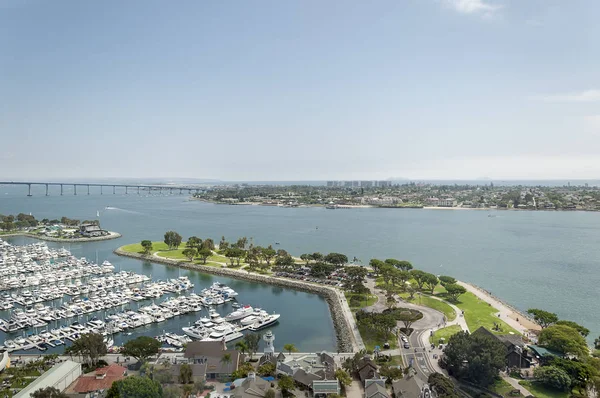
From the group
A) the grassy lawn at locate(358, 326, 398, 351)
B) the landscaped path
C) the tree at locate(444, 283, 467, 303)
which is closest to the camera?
the grassy lawn at locate(358, 326, 398, 351)

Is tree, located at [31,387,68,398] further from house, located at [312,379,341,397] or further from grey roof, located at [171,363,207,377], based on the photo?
house, located at [312,379,341,397]

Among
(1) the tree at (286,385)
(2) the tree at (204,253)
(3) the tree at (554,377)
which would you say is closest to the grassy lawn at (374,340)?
(1) the tree at (286,385)

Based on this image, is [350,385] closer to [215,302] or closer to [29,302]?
[215,302]

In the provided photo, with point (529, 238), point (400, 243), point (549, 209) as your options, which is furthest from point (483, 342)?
point (549, 209)

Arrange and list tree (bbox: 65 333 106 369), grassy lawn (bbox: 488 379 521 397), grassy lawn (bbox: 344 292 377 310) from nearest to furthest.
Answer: grassy lawn (bbox: 488 379 521 397), tree (bbox: 65 333 106 369), grassy lawn (bbox: 344 292 377 310)

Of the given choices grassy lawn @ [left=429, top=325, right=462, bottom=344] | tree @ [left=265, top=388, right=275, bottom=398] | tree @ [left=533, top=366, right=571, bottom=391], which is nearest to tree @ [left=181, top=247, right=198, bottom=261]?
grassy lawn @ [left=429, top=325, right=462, bottom=344]

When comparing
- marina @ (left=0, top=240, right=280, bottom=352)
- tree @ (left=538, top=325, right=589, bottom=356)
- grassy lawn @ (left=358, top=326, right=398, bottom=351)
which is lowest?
marina @ (left=0, top=240, right=280, bottom=352)

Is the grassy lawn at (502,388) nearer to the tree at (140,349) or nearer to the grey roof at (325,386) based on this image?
the grey roof at (325,386)
